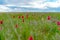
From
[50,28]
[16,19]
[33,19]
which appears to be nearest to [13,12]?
[16,19]

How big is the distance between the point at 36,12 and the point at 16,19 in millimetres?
166

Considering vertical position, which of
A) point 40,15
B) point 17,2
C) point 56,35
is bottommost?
point 56,35

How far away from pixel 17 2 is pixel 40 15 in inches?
8.3

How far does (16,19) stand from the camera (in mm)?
1062

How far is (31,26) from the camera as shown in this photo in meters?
1.01

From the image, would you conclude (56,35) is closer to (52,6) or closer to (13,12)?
(52,6)

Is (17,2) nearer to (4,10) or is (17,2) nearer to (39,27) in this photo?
(4,10)

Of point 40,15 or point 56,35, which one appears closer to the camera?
point 56,35

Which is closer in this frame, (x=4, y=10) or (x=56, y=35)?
(x=56, y=35)

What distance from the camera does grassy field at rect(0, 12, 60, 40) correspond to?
92 centimetres

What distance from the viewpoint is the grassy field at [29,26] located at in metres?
0.92

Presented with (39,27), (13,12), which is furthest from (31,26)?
(13,12)

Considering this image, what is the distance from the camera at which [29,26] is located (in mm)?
1016

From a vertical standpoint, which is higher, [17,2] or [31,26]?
[17,2]
